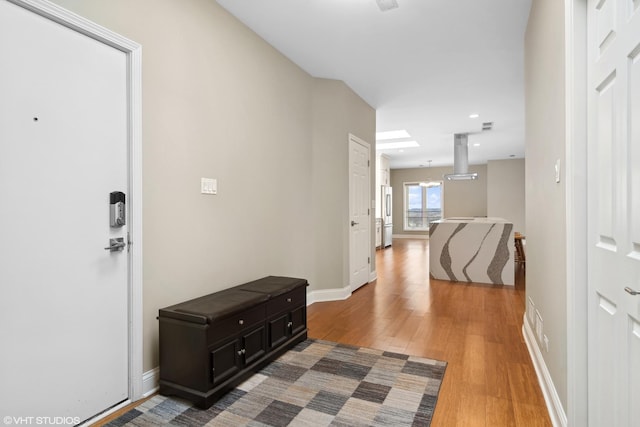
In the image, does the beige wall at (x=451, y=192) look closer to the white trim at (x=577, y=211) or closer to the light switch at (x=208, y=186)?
the light switch at (x=208, y=186)

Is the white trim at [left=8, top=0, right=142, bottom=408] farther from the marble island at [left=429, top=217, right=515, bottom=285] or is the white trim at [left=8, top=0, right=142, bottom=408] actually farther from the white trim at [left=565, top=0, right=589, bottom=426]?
the marble island at [left=429, top=217, right=515, bottom=285]

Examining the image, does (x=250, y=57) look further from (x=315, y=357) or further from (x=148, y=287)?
(x=315, y=357)

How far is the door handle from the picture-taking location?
6.40 feet

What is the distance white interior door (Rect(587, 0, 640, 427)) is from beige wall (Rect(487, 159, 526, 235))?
10.5 metres

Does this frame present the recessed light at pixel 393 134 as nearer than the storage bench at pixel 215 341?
No

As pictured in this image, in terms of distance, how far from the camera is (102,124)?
192 cm

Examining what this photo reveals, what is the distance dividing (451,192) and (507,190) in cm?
196

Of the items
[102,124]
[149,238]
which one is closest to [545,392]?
[149,238]

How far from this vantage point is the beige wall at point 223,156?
7.13 ft

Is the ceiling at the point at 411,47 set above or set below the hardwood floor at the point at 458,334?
above

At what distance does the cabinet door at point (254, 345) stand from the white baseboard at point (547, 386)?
179 centimetres

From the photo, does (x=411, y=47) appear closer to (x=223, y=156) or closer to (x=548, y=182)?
(x=548, y=182)

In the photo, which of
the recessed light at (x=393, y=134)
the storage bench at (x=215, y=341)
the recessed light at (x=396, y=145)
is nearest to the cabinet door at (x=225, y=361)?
the storage bench at (x=215, y=341)

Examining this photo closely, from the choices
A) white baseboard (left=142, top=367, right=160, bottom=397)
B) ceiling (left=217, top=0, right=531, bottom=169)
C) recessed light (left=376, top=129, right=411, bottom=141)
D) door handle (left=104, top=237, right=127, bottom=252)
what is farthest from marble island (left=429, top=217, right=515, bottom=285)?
door handle (left=104, top=237, right=127, bottom=252)
